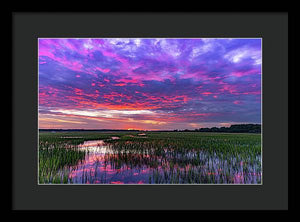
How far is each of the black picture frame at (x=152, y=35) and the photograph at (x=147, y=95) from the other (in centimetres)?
11

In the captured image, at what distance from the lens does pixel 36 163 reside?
5.58 feet

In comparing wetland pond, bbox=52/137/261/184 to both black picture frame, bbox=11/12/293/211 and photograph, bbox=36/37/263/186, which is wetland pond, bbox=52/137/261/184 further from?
black picture frame, bbox=11/12/293/211

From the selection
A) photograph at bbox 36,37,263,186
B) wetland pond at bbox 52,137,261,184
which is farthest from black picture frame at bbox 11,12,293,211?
wetland pond at bbox 52,137,261,184

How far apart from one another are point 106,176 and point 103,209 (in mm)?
967

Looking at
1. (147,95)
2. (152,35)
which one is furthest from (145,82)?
(152,35)

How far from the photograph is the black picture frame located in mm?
115

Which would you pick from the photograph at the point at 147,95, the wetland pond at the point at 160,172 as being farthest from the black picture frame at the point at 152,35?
the wetland pond at the point at 160,172

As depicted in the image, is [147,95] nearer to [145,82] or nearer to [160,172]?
[145,82]

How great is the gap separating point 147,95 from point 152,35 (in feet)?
7.43

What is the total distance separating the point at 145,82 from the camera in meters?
3.73

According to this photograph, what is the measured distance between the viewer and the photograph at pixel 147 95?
89.2 inches

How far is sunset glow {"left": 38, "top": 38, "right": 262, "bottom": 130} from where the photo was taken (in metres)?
2.39
